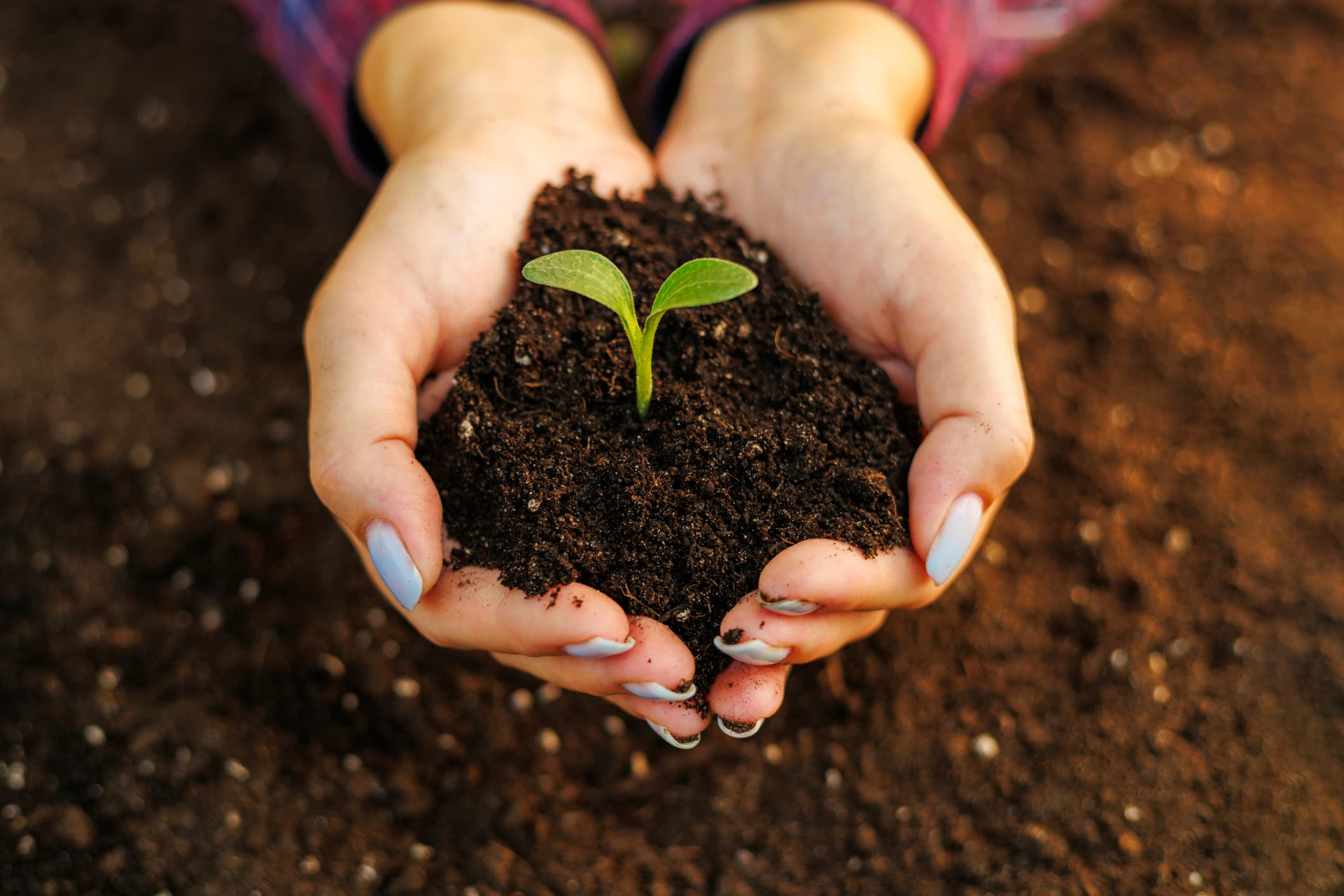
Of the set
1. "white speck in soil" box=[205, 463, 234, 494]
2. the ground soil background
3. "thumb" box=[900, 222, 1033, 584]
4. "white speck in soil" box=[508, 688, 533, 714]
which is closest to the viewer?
"thumb" box=[900, 222, 1033, 584]

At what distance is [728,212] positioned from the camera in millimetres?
1845

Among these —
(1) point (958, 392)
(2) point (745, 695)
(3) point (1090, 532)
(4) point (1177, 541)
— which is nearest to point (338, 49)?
(1) point (958, 392)

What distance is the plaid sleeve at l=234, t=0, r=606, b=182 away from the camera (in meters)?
2.21

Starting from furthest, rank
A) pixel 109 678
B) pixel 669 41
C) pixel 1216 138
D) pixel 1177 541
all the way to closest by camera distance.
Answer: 1. pixel 1216 138
2. pixel 669 41
3. pixel 1177 541
4. pixel 109 678

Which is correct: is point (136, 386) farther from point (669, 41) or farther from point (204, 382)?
point (669, 41)

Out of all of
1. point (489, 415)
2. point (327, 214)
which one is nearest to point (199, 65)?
point (327, 214)

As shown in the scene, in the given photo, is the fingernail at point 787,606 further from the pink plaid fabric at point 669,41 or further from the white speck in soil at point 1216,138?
the white speck in soil at point 1216,138

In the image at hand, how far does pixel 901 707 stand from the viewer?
5.95 feet

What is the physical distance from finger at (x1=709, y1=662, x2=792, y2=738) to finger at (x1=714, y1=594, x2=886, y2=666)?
20 millimetres

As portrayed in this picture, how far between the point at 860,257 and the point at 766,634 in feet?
2.27

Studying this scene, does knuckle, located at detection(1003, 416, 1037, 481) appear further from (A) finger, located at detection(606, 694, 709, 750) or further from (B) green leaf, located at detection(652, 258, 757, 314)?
(A) finger, located at detection(606, 694, 709, 750)

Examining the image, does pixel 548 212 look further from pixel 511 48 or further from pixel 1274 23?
pixel 1274 23

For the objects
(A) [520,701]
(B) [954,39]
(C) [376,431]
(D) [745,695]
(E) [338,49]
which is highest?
(E) [338,49]

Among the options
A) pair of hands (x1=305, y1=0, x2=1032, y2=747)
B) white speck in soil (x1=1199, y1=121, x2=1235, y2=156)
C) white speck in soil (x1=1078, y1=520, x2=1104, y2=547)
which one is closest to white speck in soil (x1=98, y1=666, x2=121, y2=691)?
pair of hands (x1=305, y1=0, x2=1032, y2=747)
